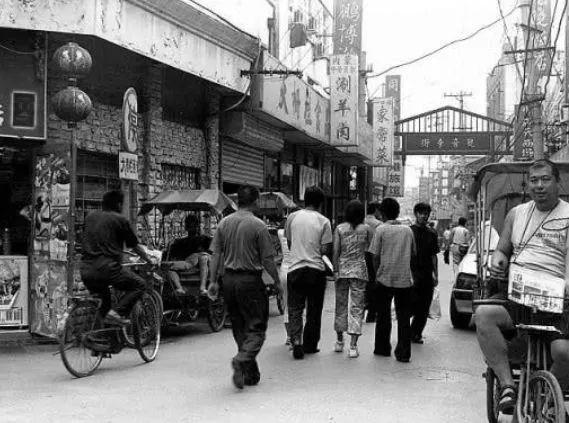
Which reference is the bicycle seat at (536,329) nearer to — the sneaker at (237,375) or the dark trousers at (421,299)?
the sneaker at (237,375)

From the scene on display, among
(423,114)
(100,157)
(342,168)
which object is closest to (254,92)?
(100,157)

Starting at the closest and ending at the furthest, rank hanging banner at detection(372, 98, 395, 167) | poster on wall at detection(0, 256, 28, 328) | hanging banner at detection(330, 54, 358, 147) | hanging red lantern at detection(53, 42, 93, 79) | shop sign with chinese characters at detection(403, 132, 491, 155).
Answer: hanging red lantern at detection(53, 42, 93, 79) → poster on wall at detection(0, 256, 28, 328) → hanging banner at detection(330, 54, 358, 147) → hanging banner at detection(372, 98, 395, 167) → shop sign with chinese characters at detection(403, 132, 491, 155)

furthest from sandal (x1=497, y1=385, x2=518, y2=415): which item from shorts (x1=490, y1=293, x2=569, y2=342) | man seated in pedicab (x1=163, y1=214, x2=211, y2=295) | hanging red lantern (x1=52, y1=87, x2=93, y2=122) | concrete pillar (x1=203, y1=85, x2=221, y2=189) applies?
concrete pillar (x1=203, y1=85, x2=221, y2=189)

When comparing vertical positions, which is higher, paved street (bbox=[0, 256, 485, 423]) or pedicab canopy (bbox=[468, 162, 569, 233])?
pedicab canopy (bbox=[468, 162, 569, 233])

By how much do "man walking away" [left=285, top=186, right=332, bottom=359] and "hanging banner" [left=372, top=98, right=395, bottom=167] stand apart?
2231 centimetres

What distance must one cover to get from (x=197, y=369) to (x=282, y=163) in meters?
14.2

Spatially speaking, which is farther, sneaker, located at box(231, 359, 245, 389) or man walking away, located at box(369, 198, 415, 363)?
man walking away, located at box(369, 198, 415, 363)

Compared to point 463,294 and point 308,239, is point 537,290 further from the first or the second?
point 463,294

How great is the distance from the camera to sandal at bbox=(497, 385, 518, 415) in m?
4.34

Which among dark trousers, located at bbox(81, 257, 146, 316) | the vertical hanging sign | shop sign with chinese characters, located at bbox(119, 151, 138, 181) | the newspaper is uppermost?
the vertical hanging sign

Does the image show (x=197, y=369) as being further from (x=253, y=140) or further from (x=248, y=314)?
(x=253, y=140)

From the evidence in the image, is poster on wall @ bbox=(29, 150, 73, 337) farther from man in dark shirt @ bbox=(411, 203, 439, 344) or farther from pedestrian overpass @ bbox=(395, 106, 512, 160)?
pedestrian overpass @ bbox=(395, 106, 512, 160)

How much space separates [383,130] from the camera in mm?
30250

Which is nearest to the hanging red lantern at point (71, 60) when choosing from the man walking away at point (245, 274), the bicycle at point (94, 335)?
the bicycle at point (94, 335)
